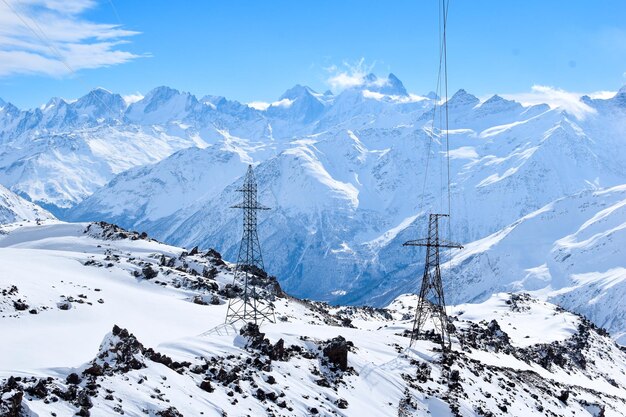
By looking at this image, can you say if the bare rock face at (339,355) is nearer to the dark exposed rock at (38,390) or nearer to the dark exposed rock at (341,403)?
the dark exposed rock at (341,403)

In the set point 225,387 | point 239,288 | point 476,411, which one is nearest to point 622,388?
point 239,288

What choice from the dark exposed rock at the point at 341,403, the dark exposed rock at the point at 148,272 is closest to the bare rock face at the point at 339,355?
the dark exposed rock at the point at 341,403

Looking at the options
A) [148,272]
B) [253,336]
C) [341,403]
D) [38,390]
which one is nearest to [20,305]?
[253,336]

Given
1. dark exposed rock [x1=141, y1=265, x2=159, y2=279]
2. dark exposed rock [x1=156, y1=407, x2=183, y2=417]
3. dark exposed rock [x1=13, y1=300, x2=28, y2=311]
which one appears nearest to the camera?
dark exposed rock [x1=156, y1=407, x2=183, y2=417]

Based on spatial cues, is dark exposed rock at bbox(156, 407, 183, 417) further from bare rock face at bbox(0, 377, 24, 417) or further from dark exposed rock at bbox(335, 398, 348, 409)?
dark exposed rock at bbox(335, 398, 348, 409)

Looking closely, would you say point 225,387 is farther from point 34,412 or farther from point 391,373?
point 391,373

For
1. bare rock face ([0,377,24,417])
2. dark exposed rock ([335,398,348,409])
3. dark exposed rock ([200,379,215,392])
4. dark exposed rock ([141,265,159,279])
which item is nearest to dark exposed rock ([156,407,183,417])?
dark exposed rock ([200,379,215,392])

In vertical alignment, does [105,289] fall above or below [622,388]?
above

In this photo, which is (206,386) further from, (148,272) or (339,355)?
(148,272)
